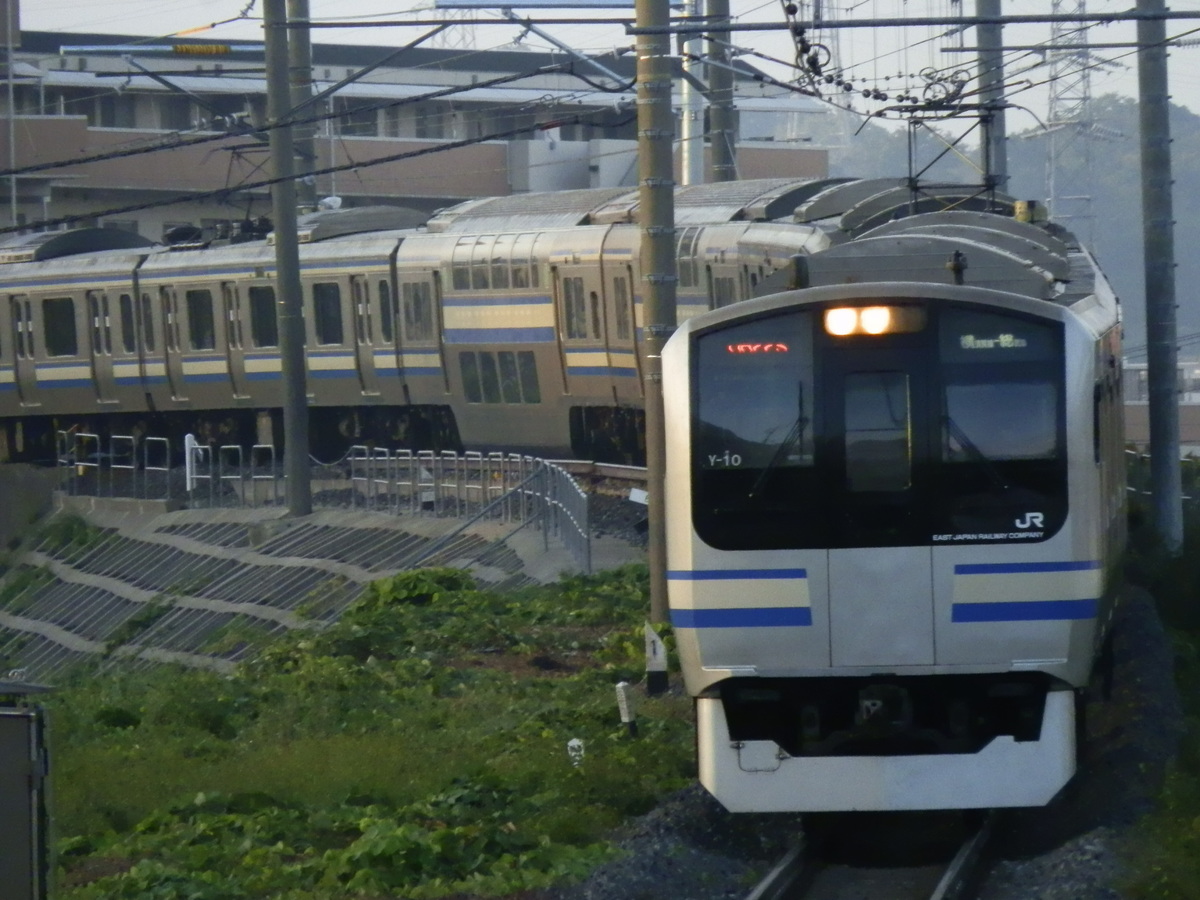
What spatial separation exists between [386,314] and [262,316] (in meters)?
2.61

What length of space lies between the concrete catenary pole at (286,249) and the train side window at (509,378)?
3.17 m

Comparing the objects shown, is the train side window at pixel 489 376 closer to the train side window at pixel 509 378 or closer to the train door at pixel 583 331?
the train side window at pixel 509 378

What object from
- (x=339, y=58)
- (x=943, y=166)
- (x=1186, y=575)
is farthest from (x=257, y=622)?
(x=943, y=166)

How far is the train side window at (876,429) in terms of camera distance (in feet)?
26.0

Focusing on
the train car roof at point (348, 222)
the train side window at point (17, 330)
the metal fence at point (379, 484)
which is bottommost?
the metal fence at point (379, 484)

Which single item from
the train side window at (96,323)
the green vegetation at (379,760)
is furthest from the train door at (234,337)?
the green vegetation at (379,760)

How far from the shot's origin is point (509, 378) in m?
23.1

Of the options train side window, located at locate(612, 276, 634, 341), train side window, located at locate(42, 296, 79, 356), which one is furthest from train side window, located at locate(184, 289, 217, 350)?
train side window, located at locate(612, 276, 634, 341)

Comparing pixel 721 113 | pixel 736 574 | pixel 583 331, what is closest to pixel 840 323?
pixel 736 574

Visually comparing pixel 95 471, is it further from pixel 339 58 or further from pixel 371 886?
pixel 339 58

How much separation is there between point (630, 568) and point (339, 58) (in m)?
40.6

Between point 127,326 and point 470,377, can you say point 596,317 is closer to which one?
point 470,377

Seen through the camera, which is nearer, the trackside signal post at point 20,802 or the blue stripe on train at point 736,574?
the trackside signal post at point 20,802

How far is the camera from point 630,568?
16.5 m
